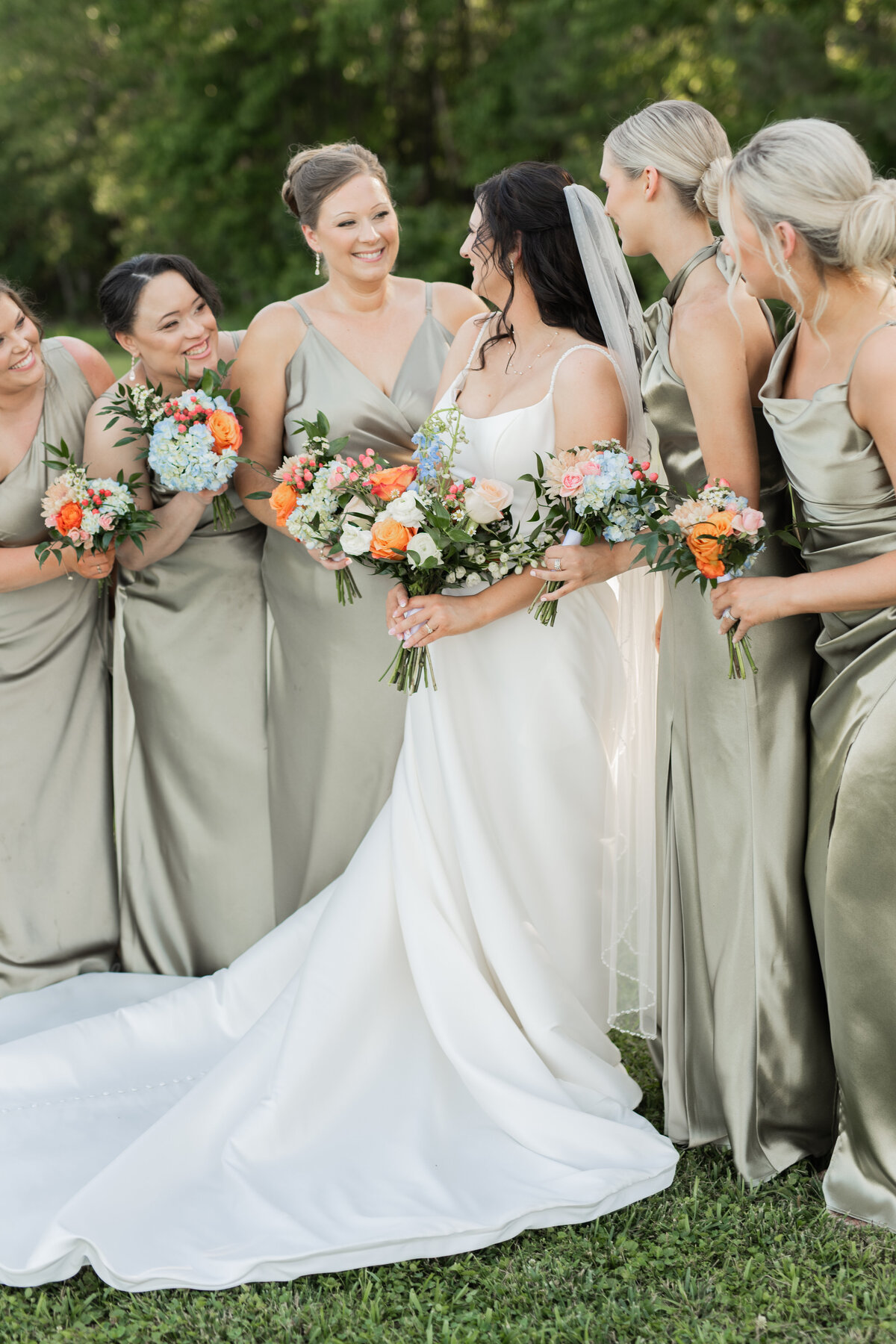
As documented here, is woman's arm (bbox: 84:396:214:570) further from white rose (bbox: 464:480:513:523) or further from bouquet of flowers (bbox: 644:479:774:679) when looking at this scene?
bouquet of flowers (bbox: 644:479:774:679)

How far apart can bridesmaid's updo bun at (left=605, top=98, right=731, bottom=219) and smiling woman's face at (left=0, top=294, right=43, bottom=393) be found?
226 cm

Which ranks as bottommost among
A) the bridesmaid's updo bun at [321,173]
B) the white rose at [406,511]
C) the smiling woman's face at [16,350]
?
the white rose at [406,511]

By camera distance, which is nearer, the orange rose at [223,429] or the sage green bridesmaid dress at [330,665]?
the orange rose at [223,429]

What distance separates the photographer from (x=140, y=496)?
15.2ft

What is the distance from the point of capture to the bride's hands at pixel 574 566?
11.4ft

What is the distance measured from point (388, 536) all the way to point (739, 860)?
4.34 feet

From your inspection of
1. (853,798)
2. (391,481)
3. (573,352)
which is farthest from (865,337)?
(391,481)

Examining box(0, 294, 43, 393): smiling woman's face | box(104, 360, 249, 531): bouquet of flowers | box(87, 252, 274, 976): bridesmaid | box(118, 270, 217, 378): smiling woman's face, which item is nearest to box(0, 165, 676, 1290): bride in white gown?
box(104, 360, 249, 531): bouquet of flowers

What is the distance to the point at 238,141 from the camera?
24734 millimetres

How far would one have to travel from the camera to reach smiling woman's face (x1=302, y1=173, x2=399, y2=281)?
4324 mm

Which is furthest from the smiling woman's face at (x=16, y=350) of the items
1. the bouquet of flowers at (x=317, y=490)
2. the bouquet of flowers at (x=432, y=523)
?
the bouquet of flowers at (x=432, y=523)

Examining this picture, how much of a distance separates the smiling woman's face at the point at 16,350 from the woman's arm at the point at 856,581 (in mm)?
2736

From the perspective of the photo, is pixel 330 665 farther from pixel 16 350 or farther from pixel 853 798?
pixel 853 798

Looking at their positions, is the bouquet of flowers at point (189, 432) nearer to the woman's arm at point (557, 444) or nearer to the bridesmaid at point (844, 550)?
the woman's arm at point (557, 444)
